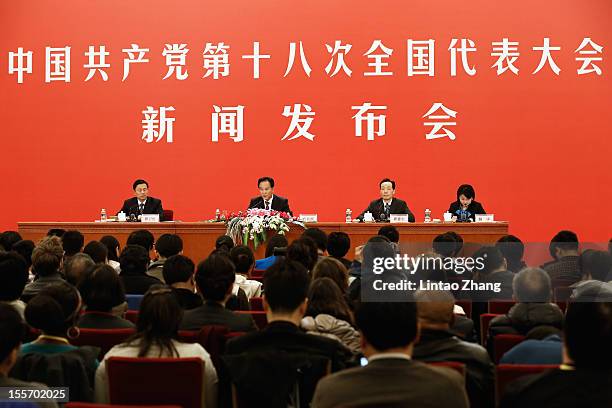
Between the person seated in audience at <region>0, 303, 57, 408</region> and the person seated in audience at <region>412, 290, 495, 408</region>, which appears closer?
the person seated in audience at <region>0, 303, 57, 408</region>

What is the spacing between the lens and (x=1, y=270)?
10.7ft

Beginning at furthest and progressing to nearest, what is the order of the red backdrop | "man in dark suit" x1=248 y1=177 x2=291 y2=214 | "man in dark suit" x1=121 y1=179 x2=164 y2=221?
the red backdrop, "man in dark suit" x1=121 y1=179 x2=164 y2=221, "man in dark suit" x1=248 y1=177 x2=291 y2=214

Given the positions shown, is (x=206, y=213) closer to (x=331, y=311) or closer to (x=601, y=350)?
A: (x=331, y=311)

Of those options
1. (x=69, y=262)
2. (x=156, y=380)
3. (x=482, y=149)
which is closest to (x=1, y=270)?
(x=69, y=262)

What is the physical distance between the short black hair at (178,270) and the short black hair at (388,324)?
1820 mm

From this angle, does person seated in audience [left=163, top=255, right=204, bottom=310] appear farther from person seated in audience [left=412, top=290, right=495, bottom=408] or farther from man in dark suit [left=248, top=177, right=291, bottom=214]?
man in dark suit [left=248, top=177, right=291, bottom=214]

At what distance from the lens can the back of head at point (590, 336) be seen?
1.77 metres

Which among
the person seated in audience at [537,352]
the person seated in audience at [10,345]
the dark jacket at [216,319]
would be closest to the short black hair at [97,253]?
the dark jacket at [216,319]

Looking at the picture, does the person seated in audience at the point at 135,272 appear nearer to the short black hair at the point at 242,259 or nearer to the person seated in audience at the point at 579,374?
the short black hair at the point at 242,259

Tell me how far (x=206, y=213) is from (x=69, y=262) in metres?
5.22

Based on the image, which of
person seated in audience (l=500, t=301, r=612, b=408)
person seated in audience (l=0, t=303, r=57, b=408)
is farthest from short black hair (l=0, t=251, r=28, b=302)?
person seated in audience (l=500, t=301, r=612, b=408)

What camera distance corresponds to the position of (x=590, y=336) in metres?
1.78

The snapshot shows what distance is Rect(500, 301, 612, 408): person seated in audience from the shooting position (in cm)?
173

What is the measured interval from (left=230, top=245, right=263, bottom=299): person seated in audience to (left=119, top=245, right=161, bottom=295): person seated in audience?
0.46 metres
